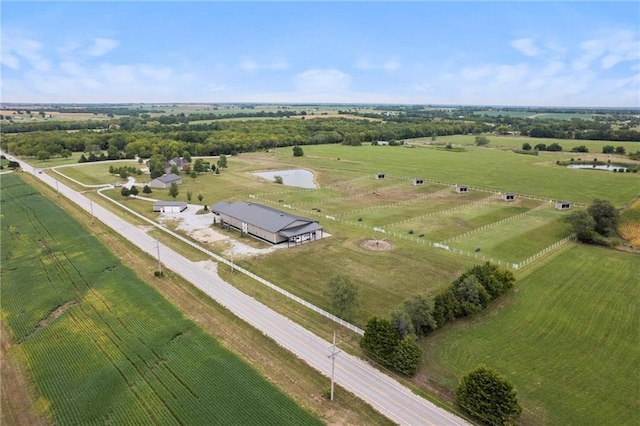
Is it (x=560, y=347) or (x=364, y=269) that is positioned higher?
(x=364, y=269)

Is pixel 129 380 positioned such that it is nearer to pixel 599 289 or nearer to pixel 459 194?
pixel 599 289

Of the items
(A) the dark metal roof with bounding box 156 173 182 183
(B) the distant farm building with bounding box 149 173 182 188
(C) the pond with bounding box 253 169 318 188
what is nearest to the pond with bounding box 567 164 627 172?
(C) the pond with bounding box 253 169 318 188

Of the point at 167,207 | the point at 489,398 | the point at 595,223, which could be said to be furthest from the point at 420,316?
the point at 167,207

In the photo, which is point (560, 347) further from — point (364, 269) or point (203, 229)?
point (203, 229)

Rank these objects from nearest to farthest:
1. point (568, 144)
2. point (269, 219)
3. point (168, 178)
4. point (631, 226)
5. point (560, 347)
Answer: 1. point (560, 347)
2. point (269, 219)
3. point (631, 226)
4. point (168, 178)
5. point (568, 144)

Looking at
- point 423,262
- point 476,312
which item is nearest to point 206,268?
point 423,262

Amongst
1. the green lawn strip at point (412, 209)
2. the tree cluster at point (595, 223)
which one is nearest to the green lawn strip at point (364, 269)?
the green lawn strip at point (412, 209)
